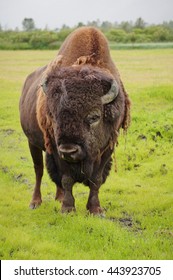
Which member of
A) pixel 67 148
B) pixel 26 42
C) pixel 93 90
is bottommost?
pixel 26 42

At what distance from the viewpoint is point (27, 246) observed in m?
5.08

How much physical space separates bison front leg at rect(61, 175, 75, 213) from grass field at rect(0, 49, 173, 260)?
0.44 ft

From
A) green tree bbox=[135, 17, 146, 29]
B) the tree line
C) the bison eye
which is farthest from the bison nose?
green tree bbox=[135, 17, 146, 29]

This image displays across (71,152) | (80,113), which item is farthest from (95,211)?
(80,113)

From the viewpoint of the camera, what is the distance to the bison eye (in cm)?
547

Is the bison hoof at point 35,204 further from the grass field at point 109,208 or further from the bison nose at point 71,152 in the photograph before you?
the bison nose at point 71,152

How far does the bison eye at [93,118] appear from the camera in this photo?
5.47 m

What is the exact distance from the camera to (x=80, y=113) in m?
5.36

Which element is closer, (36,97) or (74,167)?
(74,167)

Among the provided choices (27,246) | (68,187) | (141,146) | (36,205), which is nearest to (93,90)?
(68,187)

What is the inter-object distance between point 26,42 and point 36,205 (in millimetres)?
54834

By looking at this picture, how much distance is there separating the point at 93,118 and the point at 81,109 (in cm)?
23

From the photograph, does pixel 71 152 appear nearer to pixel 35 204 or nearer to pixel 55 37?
pixel 35 204

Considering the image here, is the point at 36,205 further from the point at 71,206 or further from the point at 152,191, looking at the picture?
→ the point at 152,191
